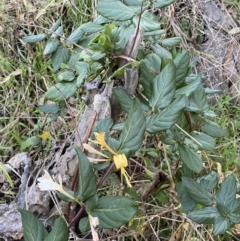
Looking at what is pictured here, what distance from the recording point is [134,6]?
919 millimetres

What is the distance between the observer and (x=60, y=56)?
109cm

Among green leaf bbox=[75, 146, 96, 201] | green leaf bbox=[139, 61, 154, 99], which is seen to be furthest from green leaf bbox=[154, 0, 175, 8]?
green leaf bbox=[75, 146, 96, 201]

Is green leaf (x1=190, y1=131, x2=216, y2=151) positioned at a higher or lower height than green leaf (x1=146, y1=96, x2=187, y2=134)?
lower

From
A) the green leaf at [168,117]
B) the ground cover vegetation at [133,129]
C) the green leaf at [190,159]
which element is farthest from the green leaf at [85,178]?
the green leaf at [190,159]

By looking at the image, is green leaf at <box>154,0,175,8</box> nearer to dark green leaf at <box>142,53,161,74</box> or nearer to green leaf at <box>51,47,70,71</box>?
dark green leaf at <box>142,53,161,74</box>

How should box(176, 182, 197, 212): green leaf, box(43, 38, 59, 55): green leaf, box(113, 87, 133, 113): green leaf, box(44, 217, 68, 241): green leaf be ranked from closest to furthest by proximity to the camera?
box(44, 217, 68, 241): green leaf < box(113, 87, 133, 113): green leaf < box(176, 182, 197, 212): green leaf < box(43, 38, 59, 55): green leaf

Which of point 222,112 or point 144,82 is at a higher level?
point 144,82

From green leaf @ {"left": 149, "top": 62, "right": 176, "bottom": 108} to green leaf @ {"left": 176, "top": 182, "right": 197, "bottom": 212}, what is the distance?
221mm

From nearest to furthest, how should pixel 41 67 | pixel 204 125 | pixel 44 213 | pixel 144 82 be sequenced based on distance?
pixel 144 82 → pixel 204 125 → pixel 44 213 → pixel 41 67

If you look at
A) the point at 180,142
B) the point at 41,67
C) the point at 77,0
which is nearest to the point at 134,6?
the point at 180,142

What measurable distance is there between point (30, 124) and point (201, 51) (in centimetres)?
79

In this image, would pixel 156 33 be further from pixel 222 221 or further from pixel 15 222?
pixel 15 222

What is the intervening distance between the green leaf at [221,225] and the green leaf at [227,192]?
0.03 meters

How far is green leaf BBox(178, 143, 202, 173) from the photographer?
3.02ft
